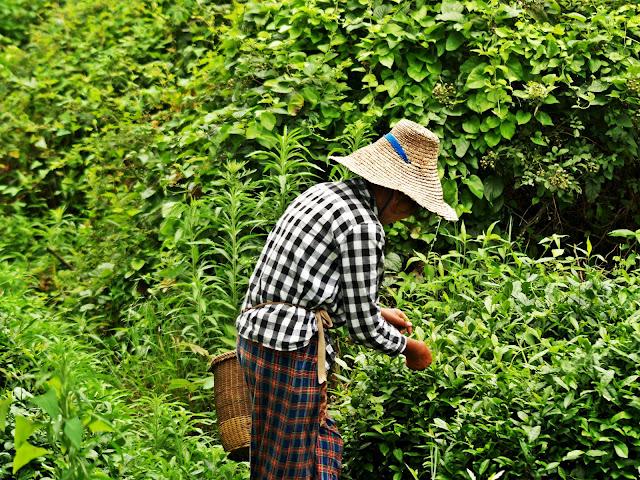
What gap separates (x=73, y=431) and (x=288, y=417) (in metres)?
1.23

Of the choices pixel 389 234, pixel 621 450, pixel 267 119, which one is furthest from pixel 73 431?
pixel 267 119

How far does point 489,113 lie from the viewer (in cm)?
601

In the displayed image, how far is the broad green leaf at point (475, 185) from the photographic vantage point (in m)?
5.86

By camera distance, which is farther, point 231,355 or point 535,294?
point 535,294

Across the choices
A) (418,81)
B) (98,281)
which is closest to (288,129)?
(418,81)

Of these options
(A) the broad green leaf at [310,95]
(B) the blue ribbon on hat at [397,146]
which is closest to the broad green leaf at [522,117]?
(A) the broad green leaf at [310,95]

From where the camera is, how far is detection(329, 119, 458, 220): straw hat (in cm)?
386

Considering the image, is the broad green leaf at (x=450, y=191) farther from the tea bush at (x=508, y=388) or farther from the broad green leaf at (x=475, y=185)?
the tea bush at (x=508, y=388)

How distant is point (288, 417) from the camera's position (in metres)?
3.88

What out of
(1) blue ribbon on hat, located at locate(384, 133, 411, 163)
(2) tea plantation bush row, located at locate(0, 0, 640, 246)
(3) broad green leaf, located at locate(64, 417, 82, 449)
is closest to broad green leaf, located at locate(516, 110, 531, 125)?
(2) tea plantation bush row, located at locate(0, 0, 640, 246)

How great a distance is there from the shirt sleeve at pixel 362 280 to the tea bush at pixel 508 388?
1.87 ft

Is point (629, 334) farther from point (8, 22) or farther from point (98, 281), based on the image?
A: point (8, 22)

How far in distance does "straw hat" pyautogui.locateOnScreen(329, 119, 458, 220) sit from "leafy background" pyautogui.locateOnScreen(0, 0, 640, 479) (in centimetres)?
85

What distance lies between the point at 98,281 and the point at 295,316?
3.03 metres
